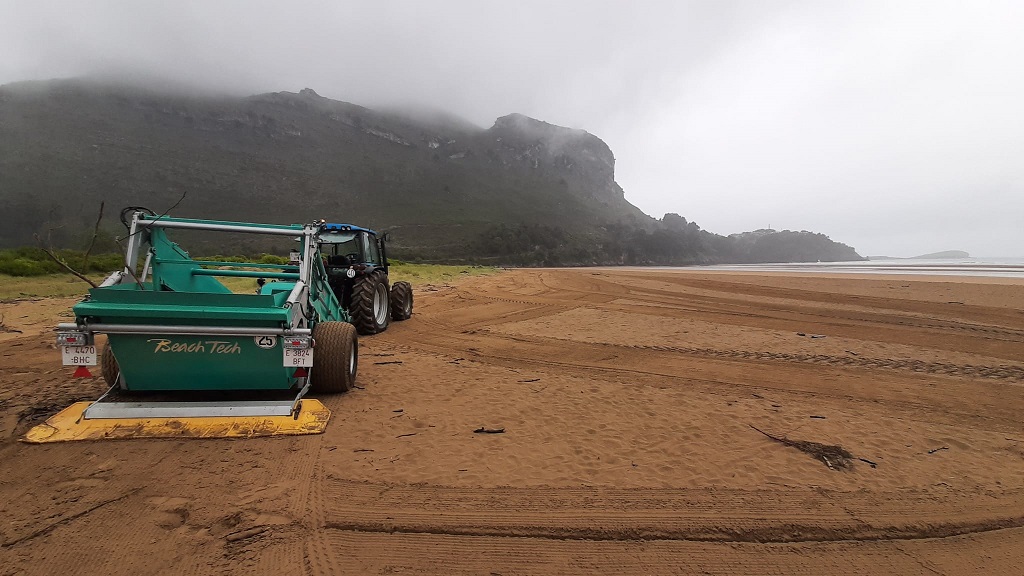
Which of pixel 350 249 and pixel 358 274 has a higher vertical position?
pixel 350 249

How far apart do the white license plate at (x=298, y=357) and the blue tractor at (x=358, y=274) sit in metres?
4.67

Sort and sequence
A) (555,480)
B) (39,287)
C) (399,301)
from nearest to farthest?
(555,480)
(399,301)
(39,287)

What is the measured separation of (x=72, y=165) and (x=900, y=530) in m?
80.7

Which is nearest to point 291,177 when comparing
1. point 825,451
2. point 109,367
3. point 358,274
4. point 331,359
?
point 358,274

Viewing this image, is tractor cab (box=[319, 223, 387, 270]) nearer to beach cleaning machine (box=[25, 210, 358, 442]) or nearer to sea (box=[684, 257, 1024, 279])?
beach cleaning machine (box=[25, 210, 358, 442])

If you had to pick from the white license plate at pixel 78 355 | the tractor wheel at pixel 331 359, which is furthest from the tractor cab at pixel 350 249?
the white license plate at pixel 78 355

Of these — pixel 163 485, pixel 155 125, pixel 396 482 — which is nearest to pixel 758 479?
pixel 396 482

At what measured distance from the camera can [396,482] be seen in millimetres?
3217

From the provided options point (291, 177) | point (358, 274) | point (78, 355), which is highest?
point (291, 177)

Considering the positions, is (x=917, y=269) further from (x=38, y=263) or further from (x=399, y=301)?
(x=38, y=263)

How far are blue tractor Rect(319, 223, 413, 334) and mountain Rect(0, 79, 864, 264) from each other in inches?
1228

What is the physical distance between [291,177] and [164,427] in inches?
3442

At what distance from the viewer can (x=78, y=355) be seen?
3.74 metres

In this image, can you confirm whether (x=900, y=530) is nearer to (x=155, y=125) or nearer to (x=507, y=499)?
(x=507, y=499)
